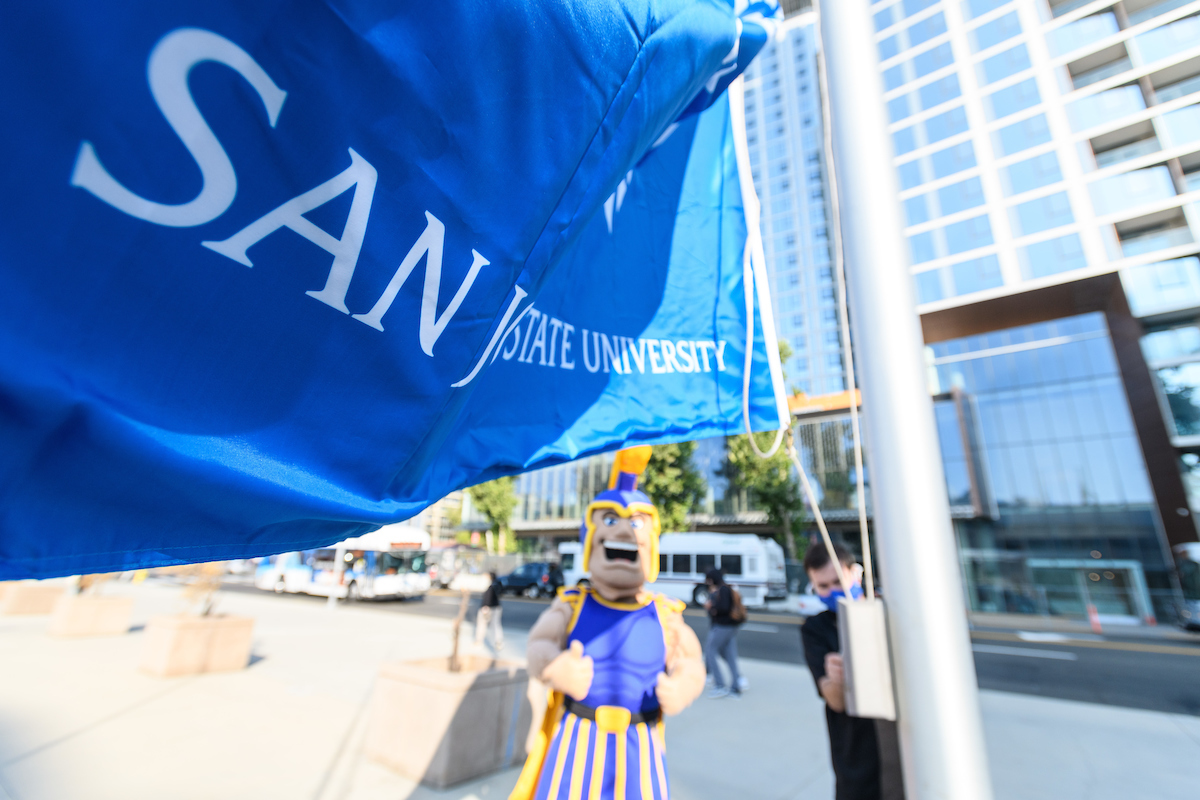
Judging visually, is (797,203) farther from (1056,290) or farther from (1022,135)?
(1056,290)

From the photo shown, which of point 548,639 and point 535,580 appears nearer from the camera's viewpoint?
point 548,639

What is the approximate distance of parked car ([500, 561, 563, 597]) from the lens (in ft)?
80.3

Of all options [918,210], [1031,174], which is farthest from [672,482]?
[1031,174]

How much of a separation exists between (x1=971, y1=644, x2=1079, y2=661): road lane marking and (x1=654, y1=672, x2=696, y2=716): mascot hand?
12641 mm

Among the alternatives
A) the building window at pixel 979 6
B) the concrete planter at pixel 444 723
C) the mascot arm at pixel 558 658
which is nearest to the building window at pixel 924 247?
the building window at pixel 979 6

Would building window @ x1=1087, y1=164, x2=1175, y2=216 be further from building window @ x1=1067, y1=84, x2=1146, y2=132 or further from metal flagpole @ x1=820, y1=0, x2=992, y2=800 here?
metal flagpole @ x1=820, y1=0, x2=992, y2=800

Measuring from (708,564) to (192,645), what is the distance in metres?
18.7

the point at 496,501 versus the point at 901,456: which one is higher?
the point at 496,501

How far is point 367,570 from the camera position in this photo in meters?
20.8

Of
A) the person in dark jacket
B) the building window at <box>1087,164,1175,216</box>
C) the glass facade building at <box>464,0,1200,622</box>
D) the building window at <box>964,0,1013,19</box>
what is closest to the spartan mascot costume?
the person in dark jacket

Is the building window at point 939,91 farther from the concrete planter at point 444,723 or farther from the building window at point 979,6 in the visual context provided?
the concrete planter at point 444,723

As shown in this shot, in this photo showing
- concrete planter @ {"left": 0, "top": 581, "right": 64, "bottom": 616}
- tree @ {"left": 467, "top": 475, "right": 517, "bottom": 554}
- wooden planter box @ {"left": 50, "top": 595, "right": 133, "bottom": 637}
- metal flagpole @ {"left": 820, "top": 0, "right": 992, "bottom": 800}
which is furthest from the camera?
tree @ {"left": 467, "top": 475, "right": 517, "bottom": 554}

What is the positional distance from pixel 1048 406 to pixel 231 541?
3400cm

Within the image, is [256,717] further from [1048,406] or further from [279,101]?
[1048,406]
